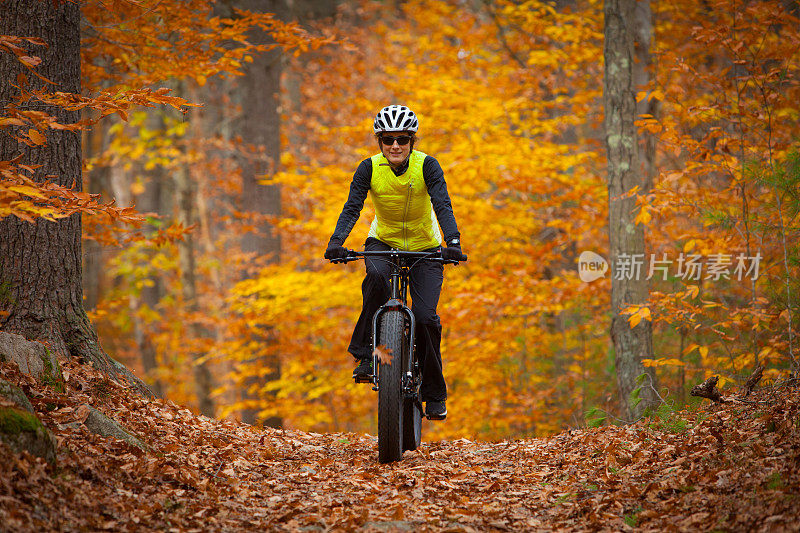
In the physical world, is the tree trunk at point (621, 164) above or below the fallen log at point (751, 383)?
above

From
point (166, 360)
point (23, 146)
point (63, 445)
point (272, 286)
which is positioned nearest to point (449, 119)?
point (272, 286)

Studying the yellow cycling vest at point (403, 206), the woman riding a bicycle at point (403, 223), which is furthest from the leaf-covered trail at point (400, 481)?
the yellow cycling vest at point (403, 206)

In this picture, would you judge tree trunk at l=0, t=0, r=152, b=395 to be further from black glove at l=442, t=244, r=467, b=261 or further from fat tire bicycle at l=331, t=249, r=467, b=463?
black glove at l=442, t=244, r=467, b=261

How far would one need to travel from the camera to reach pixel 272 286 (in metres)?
11.9

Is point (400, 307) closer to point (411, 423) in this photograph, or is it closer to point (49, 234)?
point (411, 423)

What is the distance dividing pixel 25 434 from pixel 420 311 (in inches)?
126

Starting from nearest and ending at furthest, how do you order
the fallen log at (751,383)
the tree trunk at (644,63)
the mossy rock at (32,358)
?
the mossy rock at (32,358) < the fallen log at (751,383) < the tree trunk at (644,63)

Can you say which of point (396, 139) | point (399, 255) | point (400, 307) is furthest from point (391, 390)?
point (396, 139)

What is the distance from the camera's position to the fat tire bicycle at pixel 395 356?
5.63m

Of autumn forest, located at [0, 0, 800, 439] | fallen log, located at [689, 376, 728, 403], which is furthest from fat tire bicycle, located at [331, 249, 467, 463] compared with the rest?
fallen log, located at [689, 376, 728, 403]

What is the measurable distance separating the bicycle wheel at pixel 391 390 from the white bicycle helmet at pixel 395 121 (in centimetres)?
153

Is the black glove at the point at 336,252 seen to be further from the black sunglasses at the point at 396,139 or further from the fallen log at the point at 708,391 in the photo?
the fallen log at the point at 708,391

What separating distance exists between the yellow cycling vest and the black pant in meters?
0.15

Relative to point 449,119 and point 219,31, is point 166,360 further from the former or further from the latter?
point 219,31
